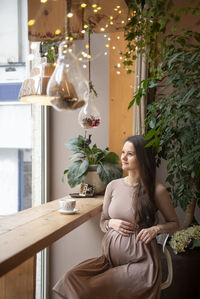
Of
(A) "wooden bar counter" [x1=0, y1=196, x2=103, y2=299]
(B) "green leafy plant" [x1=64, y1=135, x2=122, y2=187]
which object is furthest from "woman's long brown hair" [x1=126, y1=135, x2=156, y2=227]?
(B) "green leafy plant" [x1=64, y1=135, x2=122, y2=187]

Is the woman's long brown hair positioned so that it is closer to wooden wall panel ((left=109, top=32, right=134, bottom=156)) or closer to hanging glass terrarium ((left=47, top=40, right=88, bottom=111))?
hanging glass terrarium ((left=47, top=40, right=88, bottom=111))

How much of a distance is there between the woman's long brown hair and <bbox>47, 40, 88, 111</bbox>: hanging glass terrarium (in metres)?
0.75

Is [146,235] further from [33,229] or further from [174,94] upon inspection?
[174,94]

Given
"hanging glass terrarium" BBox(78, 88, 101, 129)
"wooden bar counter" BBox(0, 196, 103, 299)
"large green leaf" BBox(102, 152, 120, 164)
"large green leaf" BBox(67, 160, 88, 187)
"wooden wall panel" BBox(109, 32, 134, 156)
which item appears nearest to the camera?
"wooden bar counter" BBox(0, 196, 103, 299)

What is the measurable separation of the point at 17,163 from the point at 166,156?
116 centimetres

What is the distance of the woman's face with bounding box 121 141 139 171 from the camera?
6.81 feet

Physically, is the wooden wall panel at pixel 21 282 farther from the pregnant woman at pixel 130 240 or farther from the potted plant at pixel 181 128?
the potted plant at pixel 181 128

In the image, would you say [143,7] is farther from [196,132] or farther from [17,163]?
[17,163]

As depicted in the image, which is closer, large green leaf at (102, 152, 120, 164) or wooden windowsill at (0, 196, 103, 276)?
wooden windowsill at (0, 196, 103, 276)

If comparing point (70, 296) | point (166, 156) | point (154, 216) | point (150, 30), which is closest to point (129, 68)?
point (150, 30)

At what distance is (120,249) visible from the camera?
6.37 ft

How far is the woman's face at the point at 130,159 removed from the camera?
208 cm

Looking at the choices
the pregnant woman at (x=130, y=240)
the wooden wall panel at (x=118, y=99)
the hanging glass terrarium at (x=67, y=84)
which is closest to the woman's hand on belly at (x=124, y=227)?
the pregnant woman at (x=130, y=240)

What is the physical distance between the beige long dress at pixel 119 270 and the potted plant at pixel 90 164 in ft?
1.86
